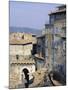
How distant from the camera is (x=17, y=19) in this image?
209 cm

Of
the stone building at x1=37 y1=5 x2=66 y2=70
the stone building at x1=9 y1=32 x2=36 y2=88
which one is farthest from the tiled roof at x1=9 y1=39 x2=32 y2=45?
the stone building at x1=37 y1=5 x2=66 y2=70

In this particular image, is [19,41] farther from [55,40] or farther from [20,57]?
[55,40]

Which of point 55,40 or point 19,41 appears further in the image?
point 55,40

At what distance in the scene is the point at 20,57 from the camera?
2107 mm

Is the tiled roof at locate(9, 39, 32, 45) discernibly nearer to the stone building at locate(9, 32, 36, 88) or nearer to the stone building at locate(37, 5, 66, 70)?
the stone building at locate(9, 32, 36, 88)

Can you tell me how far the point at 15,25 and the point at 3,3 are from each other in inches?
9.7

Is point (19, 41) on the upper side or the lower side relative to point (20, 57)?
upper

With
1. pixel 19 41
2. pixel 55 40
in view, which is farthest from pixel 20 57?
pixel 55 40

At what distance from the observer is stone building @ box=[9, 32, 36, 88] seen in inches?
81.7

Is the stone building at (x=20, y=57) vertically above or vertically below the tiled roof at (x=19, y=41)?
below

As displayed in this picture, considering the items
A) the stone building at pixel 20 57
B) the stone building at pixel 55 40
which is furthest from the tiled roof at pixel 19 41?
the stone building at pixel 55 40

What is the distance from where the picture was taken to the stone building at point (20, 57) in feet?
6.81

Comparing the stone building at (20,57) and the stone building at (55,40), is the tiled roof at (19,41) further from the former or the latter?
the stone building at (55,40)

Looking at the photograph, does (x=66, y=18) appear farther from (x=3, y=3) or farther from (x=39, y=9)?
(x=3, y=3)
